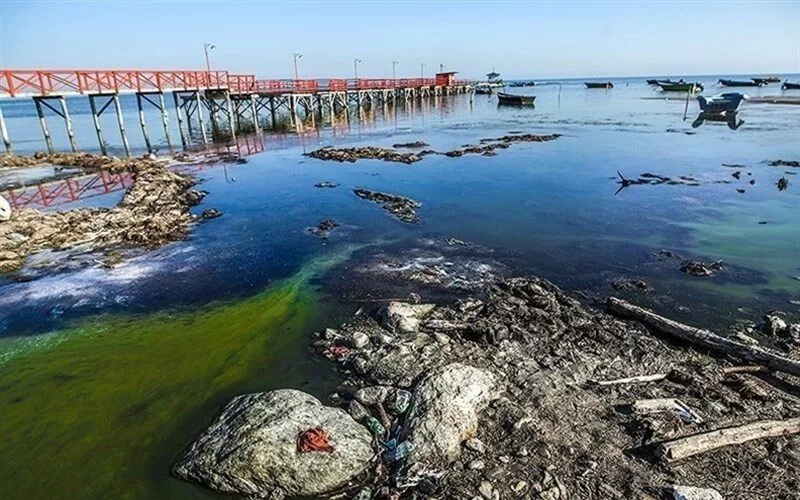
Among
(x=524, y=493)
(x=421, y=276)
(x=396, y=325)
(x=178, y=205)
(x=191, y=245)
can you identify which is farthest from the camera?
(x=178, y=205)

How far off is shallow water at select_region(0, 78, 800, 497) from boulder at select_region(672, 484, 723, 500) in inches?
252

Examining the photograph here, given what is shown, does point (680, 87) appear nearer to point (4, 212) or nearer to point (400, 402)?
point (400, 402)

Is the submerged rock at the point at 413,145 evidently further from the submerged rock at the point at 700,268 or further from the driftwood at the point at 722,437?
the driftwood at the point at 722,437

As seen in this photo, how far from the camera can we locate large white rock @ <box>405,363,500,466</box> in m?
7.29

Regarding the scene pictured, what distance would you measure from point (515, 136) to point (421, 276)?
3281 cm

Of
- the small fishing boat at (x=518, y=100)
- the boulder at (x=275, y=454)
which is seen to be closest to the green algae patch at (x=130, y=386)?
the boulder at (x=275, y=454)

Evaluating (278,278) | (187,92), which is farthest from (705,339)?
(187,92)

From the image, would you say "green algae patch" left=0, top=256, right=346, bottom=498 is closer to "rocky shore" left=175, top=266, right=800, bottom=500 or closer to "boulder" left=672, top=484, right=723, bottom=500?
"rocky shore" left=175, top=266, right=800, bottom=500

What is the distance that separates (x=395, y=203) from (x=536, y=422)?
52.5ft

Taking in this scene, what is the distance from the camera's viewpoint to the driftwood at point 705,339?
8992mm

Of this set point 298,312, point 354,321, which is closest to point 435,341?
point 354,321

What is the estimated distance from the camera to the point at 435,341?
1056 cm

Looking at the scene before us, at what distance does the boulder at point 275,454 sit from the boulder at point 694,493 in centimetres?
434

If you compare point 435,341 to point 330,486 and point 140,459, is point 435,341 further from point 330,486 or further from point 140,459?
point 140,459
